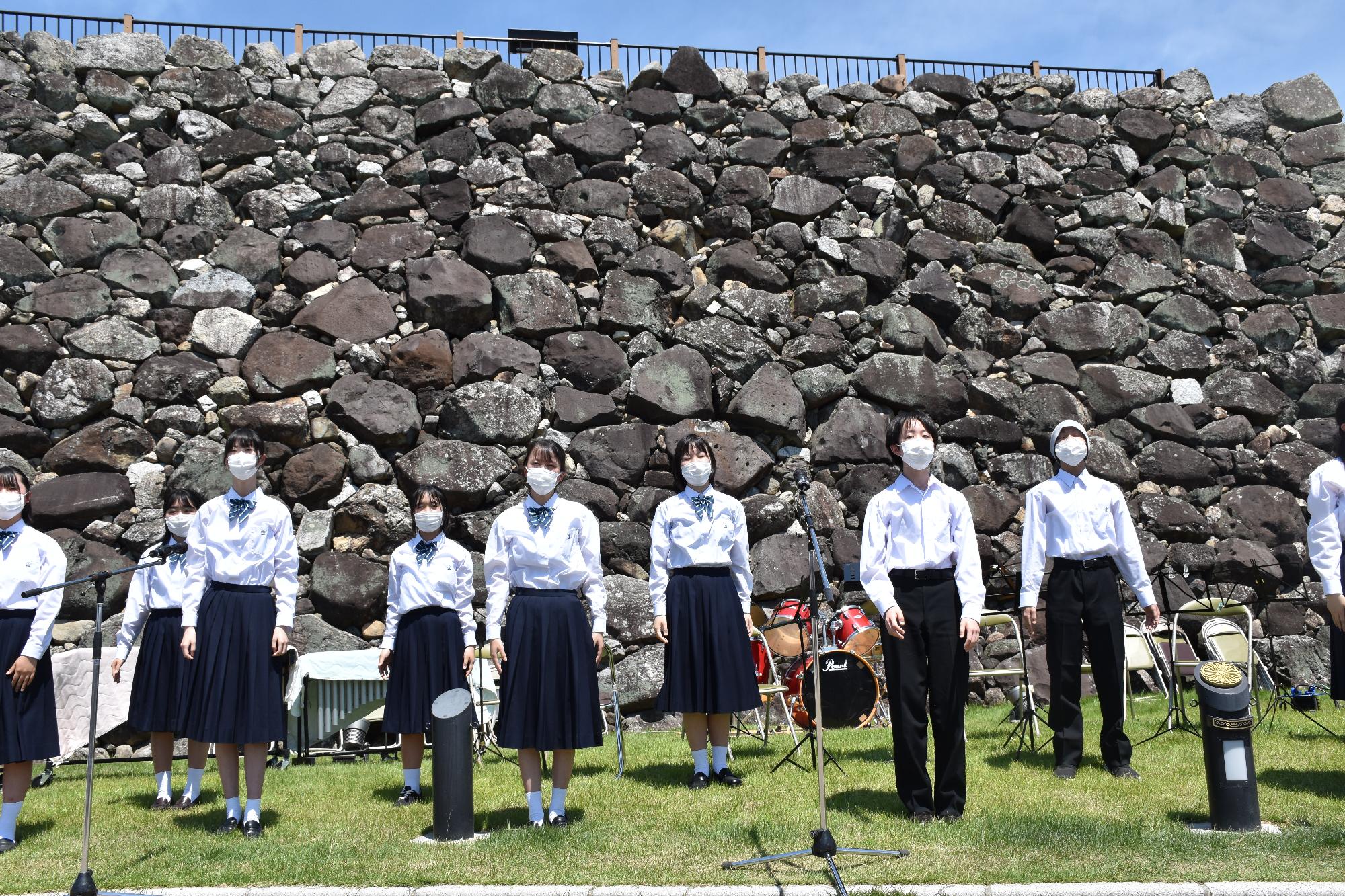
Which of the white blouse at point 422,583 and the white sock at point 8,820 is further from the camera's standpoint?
the white blouse at point 422,583

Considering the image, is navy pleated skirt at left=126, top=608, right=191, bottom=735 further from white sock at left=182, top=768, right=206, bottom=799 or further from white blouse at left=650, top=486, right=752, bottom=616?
white blouse at left=650, top=486, right=752, bottom=616

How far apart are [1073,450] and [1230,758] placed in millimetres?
2054

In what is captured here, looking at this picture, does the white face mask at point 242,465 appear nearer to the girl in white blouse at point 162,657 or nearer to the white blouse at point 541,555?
the girl in white blouse at point 162,657

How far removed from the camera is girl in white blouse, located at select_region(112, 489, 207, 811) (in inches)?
244

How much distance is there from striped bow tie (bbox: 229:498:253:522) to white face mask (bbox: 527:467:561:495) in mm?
1459

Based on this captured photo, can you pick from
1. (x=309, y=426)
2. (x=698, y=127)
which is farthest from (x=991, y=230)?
(x=309, y=426)

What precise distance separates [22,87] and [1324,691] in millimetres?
15633

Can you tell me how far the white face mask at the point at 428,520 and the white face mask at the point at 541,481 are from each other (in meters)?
1.12

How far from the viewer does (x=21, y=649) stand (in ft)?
17.2

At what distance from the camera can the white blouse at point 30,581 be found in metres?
5.22

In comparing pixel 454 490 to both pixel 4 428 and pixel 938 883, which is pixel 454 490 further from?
pixel 938 883

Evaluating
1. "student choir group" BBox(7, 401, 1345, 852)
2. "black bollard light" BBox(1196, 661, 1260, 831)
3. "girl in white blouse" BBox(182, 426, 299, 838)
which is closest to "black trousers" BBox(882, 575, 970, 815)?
"student choir group" BBox(7, 401, 1345, 852)

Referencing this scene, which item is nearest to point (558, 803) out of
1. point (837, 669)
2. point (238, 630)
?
point (238, 630)

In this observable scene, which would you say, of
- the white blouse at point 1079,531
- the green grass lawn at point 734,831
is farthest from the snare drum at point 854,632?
the white blouse at point 1079,531
